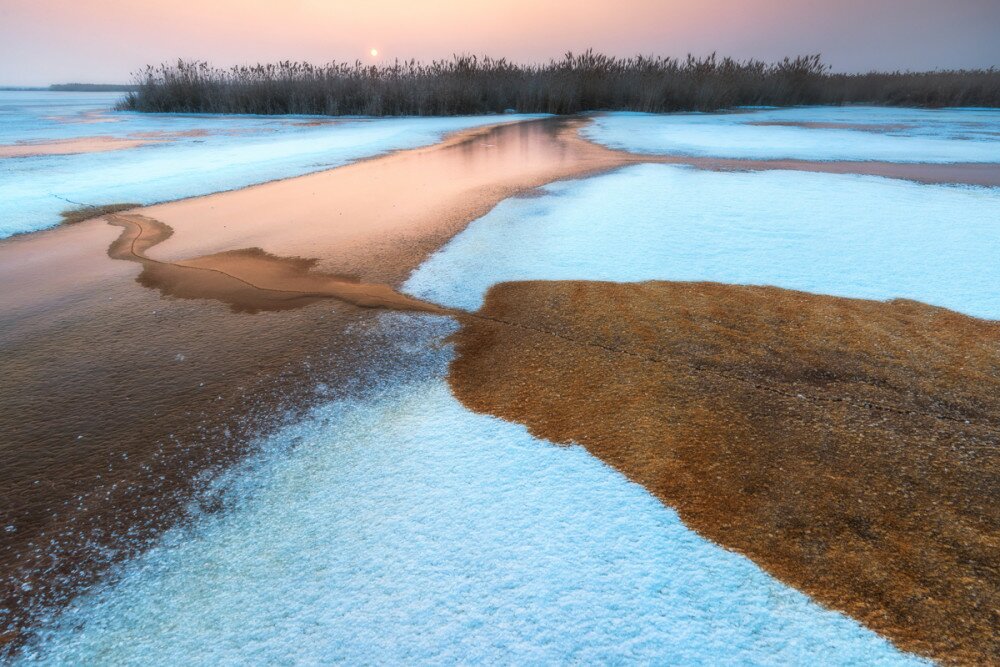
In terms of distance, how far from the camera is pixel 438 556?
1.34 meters

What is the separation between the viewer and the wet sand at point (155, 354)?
60.1 inches

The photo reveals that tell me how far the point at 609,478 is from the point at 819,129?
12980 millimetres

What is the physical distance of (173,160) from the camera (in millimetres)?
7609

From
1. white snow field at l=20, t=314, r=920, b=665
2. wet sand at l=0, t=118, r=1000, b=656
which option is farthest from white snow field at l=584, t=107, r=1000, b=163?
white snow field at l=20, t=314, r=920, b=665

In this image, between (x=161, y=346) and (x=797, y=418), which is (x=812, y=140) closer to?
(x=797, y=418)

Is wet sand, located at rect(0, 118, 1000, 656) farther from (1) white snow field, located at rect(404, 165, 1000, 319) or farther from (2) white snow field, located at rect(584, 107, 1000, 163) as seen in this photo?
(2) white snow field, located at rect(584, 107, 1000, 163)

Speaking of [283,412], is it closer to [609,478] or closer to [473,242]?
[609,478]

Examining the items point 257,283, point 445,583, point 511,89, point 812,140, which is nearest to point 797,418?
point 445,583

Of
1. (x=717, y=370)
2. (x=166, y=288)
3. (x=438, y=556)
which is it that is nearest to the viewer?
(x=438, y=556)

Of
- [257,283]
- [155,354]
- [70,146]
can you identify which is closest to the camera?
[155,354]

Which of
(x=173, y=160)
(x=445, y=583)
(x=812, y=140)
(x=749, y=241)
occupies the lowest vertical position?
(x=445, y=583)

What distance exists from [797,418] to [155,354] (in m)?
2.75

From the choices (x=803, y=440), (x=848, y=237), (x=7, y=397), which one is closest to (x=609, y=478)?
(x=803, y=440)

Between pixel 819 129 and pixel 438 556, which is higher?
pixel 819 129
